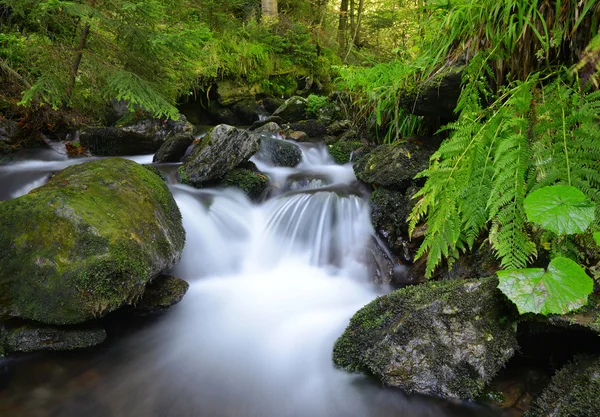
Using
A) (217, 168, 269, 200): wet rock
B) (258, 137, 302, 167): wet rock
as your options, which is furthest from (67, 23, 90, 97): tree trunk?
(258, 137, 302, 167): wet rock

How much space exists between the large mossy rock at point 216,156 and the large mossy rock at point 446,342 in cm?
367

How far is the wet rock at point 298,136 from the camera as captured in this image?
25.0 feet

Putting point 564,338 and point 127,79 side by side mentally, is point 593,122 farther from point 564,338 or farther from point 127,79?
point 127,79

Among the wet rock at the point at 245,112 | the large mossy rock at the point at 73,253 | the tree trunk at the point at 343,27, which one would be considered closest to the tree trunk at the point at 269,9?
the tree trunk at the point at 343,27

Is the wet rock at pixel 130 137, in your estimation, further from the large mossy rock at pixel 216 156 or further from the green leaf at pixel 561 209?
the green leaf at pixel 561 209

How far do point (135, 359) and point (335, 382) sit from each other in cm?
151

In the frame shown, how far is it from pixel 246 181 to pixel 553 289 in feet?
13.8

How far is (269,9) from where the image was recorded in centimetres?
1136

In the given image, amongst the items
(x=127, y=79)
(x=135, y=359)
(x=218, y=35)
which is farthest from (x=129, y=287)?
(x=218, y=35)

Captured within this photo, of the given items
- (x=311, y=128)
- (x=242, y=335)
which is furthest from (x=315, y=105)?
(x=242, y=335)

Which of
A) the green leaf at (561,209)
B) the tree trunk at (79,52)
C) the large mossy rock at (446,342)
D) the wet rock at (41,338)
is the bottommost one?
the wet rock at (41,338)

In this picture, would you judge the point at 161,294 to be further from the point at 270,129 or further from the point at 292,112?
the point at 292,112

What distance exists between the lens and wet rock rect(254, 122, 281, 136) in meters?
7.88

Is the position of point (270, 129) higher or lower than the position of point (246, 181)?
higher
